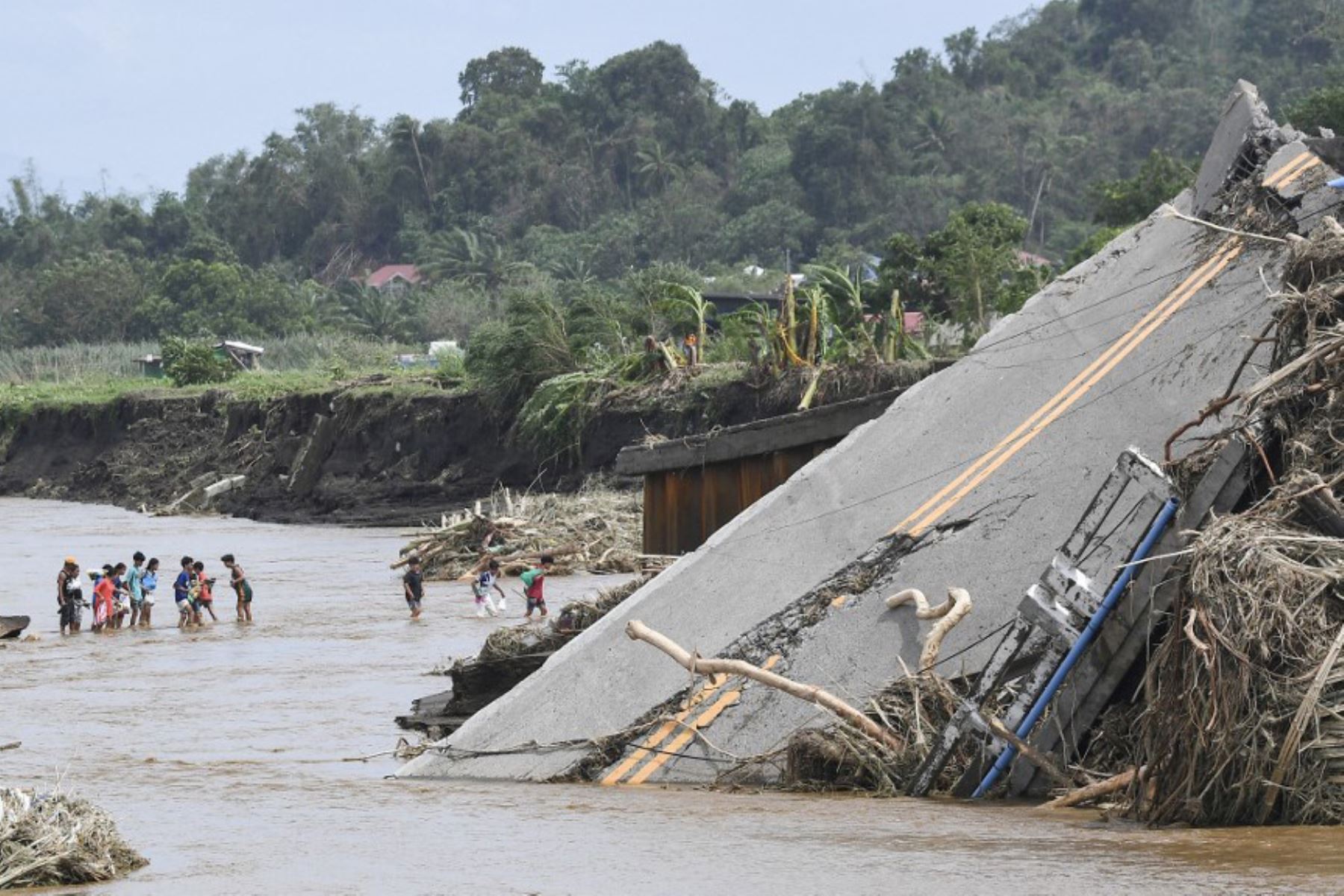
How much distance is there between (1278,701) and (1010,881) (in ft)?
6.69

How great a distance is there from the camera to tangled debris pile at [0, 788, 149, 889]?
10.5m

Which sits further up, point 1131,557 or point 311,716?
point 1131,557

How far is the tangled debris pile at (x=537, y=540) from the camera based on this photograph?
34.5 metres

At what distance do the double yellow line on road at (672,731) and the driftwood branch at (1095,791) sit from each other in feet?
9.39

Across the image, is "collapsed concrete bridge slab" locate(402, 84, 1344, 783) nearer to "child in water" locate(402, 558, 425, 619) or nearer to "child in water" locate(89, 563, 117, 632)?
"child in water" locate(402, 558, 425, 619)

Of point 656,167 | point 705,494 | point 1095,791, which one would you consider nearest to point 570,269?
point 656,167

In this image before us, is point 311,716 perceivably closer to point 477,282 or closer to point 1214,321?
point 1214,321

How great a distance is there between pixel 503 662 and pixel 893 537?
12.6ft

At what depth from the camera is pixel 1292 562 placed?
10.7 metres

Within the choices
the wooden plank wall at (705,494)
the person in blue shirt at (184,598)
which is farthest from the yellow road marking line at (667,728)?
the person in blue shirt at (184,598)

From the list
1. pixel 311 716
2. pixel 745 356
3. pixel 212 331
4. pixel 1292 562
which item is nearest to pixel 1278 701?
pixel 1292 562

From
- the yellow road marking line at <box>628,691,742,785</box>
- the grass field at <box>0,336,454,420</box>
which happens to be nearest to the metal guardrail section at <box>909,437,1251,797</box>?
the yellow road marking line at <box>628,691,742,785</box>

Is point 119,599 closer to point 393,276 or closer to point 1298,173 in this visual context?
point 1298,173

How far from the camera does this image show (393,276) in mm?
122875
